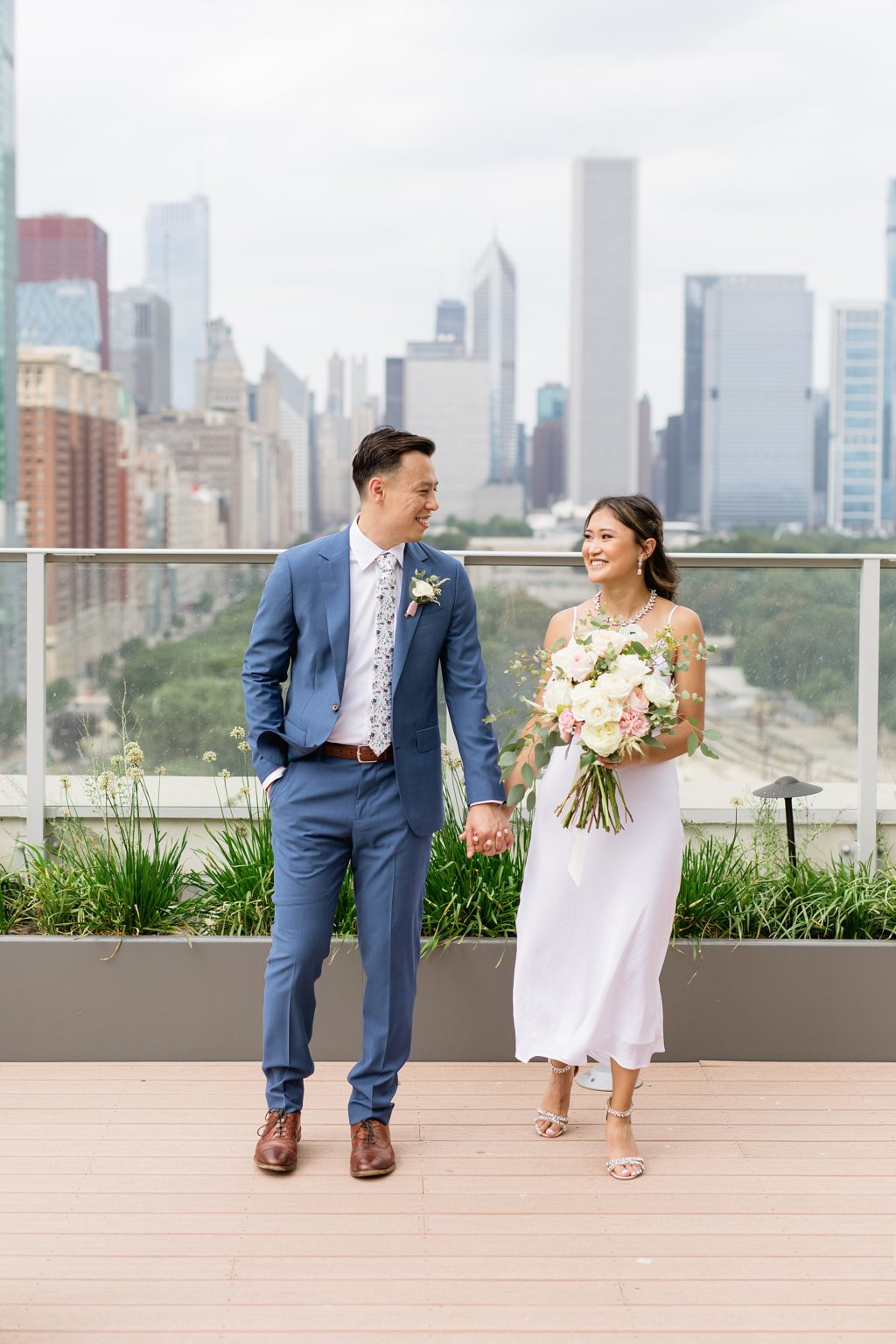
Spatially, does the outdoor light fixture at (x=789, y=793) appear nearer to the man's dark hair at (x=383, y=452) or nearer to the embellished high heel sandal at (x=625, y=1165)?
the embellished high heel sandal at (x=625, y=1165)

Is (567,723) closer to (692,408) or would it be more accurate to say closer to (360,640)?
(360,640)

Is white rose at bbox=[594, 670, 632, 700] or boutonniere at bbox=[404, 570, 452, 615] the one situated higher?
boutonniere at bbox=[404, 570, 452, 615]

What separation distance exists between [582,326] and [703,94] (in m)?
21.1

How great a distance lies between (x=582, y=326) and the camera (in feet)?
399

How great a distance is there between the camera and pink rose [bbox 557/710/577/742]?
3232 mm

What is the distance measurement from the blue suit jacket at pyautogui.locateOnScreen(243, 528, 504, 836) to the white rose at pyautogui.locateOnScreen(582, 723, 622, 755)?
1.04 ft

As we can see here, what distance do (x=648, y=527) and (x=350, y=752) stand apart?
3.06 feet

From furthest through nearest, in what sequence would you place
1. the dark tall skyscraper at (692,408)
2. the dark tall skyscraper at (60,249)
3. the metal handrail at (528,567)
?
the dark tall skyscraper at (692,408) → the dark tall skyscraper at (60,249) → the metal handrail at (528,567)

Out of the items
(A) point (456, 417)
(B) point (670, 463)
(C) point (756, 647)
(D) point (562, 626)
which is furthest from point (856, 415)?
(D) point (562, 626)

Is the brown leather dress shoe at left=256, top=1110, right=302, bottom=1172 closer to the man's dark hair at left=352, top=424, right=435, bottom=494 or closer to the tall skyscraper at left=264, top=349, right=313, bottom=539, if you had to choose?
the man's dark hair at left=352, top=424, right=435, bottom=494

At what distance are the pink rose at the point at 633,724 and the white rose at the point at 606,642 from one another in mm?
151

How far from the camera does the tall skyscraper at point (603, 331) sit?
4624 inches

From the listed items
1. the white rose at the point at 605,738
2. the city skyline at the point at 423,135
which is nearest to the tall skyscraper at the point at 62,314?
the city skyline at the point at 423,135

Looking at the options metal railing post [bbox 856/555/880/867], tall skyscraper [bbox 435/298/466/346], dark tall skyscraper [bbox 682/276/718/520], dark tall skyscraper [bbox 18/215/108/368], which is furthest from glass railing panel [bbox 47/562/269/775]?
dark tall skyscraper [bbox 18/215/108/368]
